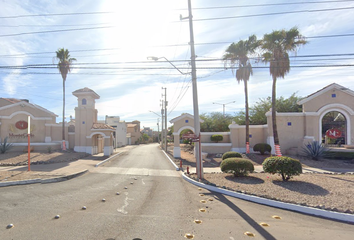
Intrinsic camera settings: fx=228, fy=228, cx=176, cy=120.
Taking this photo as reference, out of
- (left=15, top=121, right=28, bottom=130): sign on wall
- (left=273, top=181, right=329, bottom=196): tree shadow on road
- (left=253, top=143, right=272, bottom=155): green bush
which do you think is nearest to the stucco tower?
(left=15, top=121, right=28, bottom=130): sign on wall

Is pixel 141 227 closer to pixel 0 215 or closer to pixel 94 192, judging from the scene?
pixel 0 215

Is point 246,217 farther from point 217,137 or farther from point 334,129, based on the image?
point 217,137

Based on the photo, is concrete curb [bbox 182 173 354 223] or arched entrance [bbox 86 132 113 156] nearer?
concrete curb [bbox 182 173 354 223]

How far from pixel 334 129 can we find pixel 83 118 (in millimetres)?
25464

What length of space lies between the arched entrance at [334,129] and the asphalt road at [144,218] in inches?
676

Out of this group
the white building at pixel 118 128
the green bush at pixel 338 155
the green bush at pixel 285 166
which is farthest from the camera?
the white building at pixel 118 128

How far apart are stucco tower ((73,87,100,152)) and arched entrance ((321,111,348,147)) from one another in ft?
80.0

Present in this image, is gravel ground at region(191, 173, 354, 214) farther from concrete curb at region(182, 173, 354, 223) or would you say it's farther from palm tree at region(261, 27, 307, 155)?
palm tree at region(261, 27, 307, 155)

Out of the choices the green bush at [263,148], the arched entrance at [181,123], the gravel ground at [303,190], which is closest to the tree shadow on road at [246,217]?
the gravel ground at [303,190]

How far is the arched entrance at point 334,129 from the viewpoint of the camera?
20.4 m

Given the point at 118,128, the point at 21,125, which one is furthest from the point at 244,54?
the point at 118,128

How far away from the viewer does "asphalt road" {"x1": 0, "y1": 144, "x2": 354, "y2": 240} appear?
16.1 ft

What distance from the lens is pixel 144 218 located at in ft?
19.1

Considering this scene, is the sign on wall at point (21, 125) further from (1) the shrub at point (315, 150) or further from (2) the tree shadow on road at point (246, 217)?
(1) the shrub at point (315, 150)
